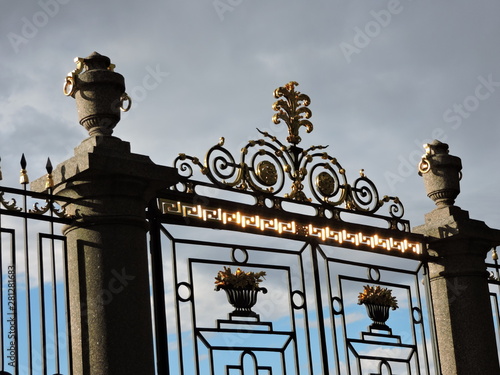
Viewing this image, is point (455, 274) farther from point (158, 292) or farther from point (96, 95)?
point (96, 95)

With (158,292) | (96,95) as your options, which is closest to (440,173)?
(158,292)

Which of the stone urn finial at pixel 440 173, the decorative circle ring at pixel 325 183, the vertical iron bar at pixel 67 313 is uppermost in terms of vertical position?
the stone urn finial at pixel 440 173

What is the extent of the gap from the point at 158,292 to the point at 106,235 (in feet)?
3.26

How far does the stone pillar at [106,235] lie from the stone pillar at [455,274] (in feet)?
14.5

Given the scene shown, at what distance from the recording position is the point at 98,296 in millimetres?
8797

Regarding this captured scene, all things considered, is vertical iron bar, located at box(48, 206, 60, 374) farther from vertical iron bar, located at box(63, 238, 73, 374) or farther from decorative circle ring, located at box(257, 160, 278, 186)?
decorative circle ring, located at box(257, 160, 278, 186)

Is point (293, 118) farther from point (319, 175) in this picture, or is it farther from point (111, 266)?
point (111, 266)

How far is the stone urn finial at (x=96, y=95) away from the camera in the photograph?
923cm

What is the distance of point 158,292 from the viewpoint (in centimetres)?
969

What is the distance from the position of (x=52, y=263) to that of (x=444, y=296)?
538 cm

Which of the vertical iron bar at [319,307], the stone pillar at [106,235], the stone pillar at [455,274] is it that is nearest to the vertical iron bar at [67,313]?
the stone pillar at [106,235]

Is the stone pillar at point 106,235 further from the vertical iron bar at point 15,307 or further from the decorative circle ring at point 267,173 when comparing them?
the decorative circle ring at point 267,173

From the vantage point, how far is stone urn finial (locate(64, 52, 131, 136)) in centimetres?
923

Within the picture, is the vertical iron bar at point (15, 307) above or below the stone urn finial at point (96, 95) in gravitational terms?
below
